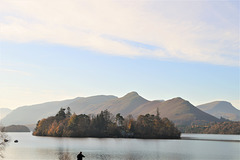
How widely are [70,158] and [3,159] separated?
20.8m

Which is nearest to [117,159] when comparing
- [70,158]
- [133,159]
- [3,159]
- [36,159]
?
[133,159]

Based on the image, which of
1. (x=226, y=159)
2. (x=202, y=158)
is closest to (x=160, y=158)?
(x=202, y=158)

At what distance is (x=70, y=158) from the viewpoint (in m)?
116

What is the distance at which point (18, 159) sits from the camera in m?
112

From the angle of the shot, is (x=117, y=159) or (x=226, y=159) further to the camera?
(x=226, y=159)

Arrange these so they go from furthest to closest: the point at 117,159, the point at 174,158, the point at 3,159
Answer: the point at 174,158, the point at 117,159, the point at 3,159

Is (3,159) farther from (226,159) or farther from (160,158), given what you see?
(226,159)

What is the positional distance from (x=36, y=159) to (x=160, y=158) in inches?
1656

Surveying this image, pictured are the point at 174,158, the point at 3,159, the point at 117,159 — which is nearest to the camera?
the point at 3,159

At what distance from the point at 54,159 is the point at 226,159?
60.1 meters

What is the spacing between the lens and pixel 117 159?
118 meters

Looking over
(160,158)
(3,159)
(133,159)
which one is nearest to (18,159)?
(3,159)

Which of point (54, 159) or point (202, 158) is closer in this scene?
point (54, 159)

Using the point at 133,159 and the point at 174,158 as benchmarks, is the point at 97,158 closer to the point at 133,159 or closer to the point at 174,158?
the point at 133,159
